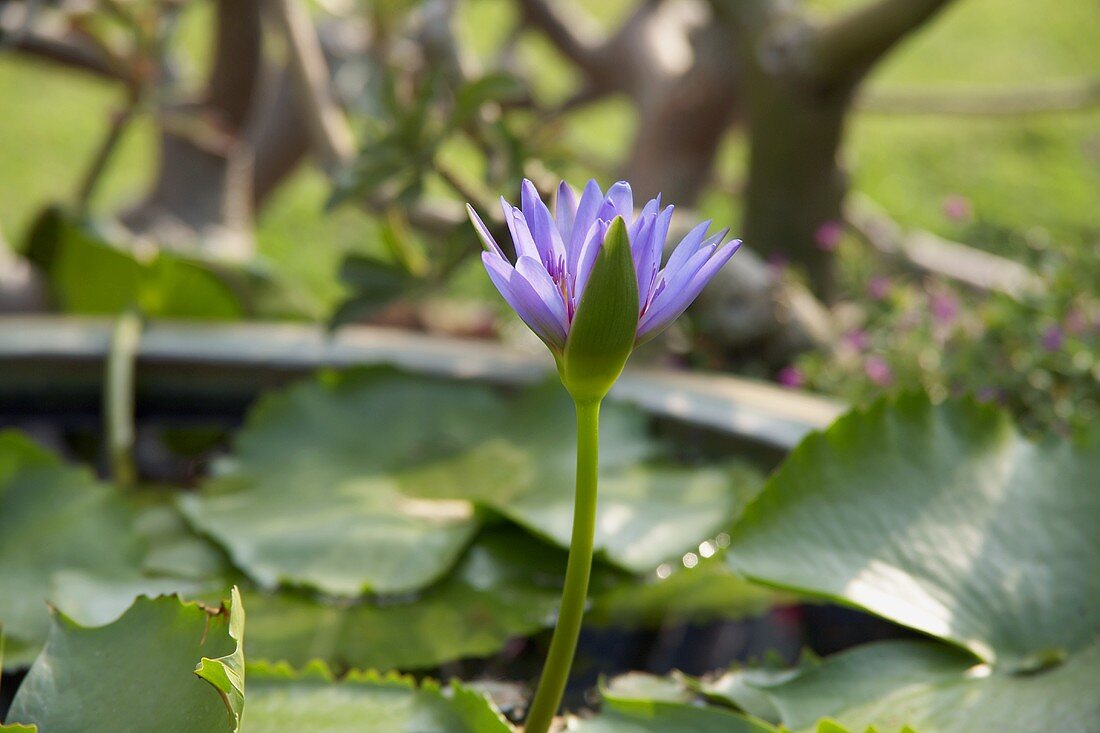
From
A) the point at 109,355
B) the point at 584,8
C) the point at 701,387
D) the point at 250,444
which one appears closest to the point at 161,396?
the point at 109,355

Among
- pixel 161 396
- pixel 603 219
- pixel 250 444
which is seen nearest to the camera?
pixel 603 219

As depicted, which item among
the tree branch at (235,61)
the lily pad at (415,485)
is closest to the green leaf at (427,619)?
the lily pad at (415,485)

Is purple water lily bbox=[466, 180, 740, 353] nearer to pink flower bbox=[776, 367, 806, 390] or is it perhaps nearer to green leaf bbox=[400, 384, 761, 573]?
green leaf bbox=[400, 384, 761, 573]

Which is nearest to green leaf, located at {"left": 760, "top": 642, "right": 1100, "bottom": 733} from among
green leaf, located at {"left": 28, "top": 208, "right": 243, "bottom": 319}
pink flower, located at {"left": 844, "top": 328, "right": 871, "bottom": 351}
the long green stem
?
the long green stem

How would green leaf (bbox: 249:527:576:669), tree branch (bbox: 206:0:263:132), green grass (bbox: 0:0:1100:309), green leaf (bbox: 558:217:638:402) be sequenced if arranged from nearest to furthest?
green leaf (bbox: 558:217:638:402) < green leaf (bbox: 249:527:576:669) < tree branch (bbox: 206:0:263:132) < green grass (bbox: 0:0:1100:309)

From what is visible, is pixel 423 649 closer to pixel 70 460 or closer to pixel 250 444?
pixel 250 444

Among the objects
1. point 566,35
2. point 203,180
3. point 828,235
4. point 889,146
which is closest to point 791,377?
point 828,235
